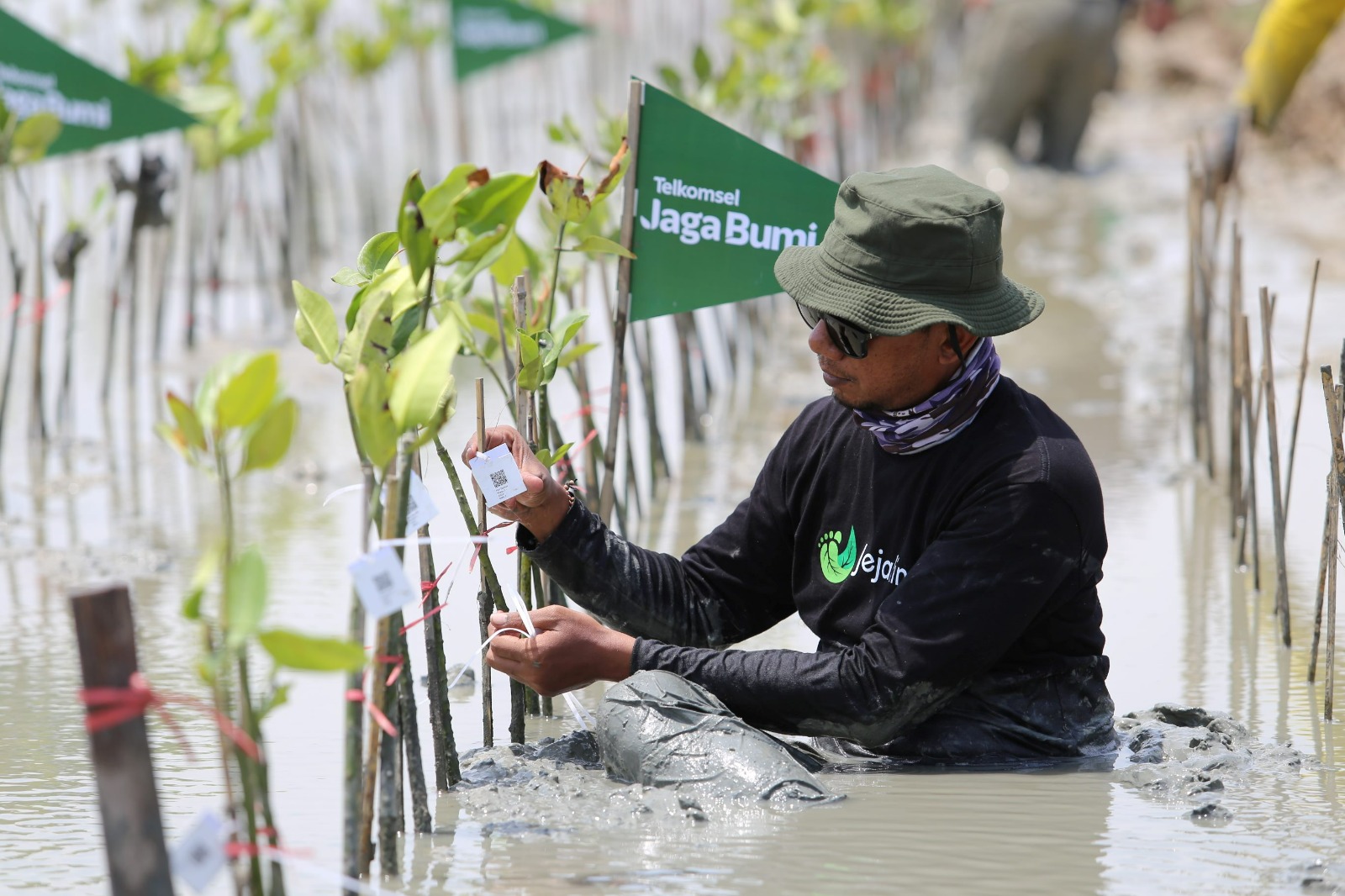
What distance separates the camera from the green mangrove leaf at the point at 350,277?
196cm

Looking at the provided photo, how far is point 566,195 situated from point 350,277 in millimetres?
381

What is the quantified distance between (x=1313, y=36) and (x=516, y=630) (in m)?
2.33

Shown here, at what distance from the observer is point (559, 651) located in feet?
6.72

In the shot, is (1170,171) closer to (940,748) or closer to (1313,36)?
(1313,36)

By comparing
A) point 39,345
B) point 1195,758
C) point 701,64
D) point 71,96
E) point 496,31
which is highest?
point 496,31

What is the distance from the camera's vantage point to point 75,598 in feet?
4.16

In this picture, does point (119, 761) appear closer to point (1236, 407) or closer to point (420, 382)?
point (420, 382)

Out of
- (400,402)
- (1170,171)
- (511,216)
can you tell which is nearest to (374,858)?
(400,402)

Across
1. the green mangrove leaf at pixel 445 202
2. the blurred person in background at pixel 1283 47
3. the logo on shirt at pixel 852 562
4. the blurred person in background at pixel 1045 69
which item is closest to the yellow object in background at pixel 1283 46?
the blurred person in background at pixel 1283 47

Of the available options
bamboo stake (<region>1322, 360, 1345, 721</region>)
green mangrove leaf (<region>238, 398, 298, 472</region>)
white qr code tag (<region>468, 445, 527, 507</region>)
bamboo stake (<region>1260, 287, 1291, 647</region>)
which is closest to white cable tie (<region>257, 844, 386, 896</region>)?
green mangrove leaf (<region>238, 398, 298, 472</region>)

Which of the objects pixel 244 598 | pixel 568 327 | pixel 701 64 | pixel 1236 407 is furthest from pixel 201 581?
pixel 701 64

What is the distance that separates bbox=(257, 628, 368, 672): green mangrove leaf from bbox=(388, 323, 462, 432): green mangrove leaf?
0.78ft

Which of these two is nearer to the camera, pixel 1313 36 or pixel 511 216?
pixel 511 216

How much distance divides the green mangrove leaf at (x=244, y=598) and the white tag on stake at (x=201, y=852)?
0.50 feet
